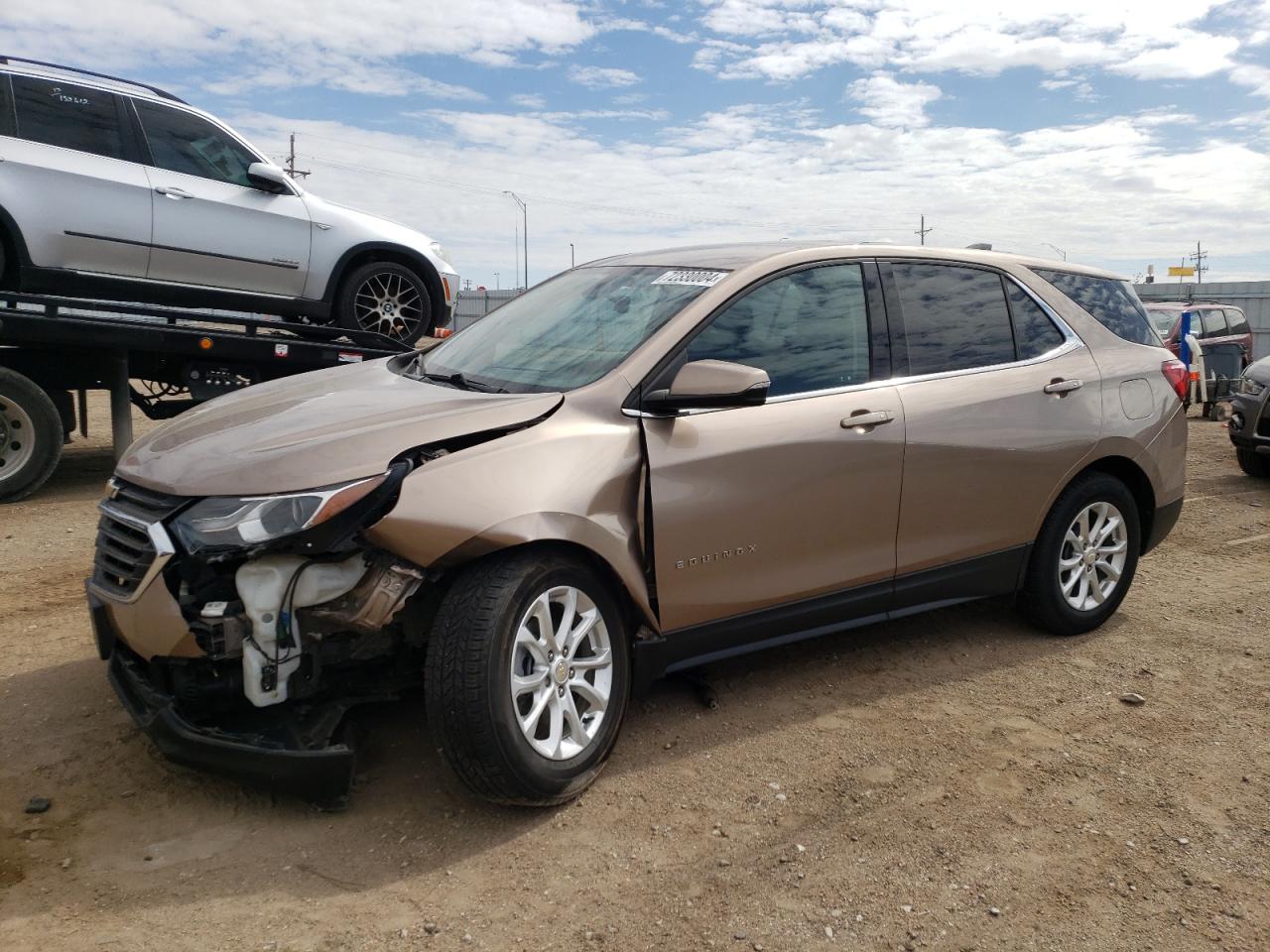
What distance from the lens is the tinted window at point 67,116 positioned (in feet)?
23.3

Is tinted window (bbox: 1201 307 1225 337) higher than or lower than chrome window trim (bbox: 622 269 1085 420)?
higher

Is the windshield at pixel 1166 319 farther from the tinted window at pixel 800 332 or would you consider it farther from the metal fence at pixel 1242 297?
the tinted window at pixel 800 332

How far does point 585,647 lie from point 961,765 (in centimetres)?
138

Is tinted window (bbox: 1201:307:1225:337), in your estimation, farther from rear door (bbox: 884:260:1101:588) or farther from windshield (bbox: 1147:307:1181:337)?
rear door (bbox: 884:260:1101:588)

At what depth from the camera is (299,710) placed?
10.5 ft

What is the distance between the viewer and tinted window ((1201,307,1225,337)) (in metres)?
17.8

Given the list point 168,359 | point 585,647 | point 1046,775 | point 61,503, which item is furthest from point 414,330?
point 1046,775

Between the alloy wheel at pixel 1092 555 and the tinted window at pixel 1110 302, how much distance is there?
0.86 metres

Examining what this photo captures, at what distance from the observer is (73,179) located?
7.15m

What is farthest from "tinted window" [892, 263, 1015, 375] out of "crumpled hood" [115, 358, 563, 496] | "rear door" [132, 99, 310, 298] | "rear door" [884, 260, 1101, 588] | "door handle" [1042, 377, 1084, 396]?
"rear door" [132, 99, 310, 298]

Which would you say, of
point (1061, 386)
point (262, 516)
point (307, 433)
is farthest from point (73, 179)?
point (1061, 386)

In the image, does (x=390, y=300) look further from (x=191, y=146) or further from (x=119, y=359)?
(x=119, y=359)

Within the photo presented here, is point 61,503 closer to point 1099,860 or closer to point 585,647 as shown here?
point 585,647

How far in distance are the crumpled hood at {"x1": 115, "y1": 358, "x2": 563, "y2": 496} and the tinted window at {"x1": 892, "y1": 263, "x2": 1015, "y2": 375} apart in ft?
5.35
